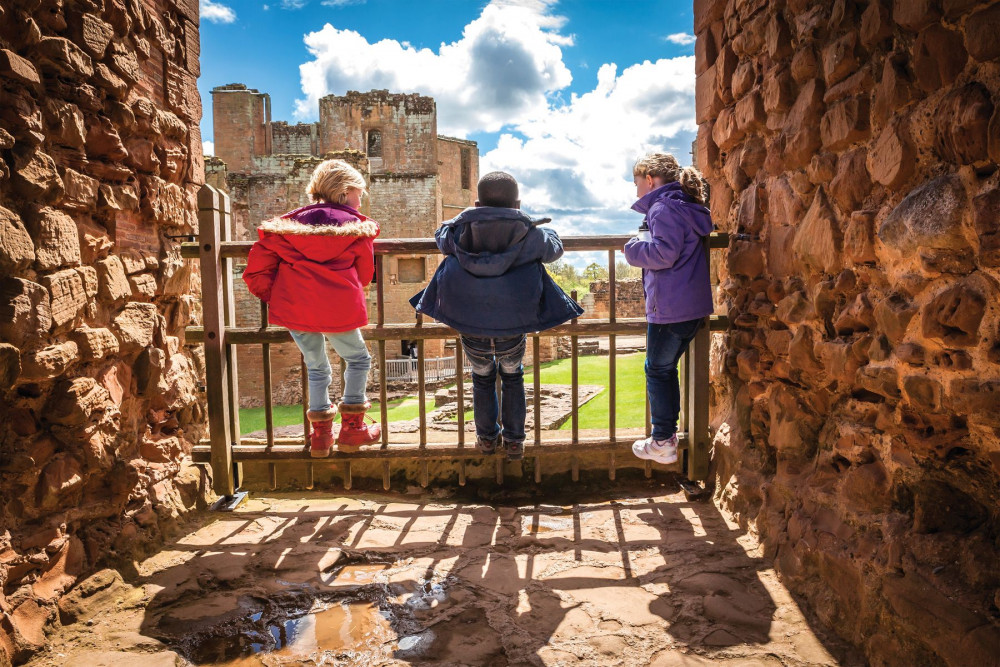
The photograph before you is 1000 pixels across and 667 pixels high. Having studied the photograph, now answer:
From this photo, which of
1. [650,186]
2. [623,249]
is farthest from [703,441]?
[650,186]

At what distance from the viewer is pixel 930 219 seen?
2021 mm

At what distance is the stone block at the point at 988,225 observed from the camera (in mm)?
1780

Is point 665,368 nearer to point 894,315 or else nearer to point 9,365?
point 894,315

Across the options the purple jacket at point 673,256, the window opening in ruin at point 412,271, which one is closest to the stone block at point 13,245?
the purple jacket at point 673,256

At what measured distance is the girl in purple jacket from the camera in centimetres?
338

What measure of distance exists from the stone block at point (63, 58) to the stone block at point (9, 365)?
1235 mm

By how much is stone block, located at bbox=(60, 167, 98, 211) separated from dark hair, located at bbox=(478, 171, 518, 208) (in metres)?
1.85

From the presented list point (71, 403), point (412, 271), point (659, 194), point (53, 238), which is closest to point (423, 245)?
point (659, 194)

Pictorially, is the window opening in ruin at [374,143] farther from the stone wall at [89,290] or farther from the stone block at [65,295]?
the stone block at [65,295]

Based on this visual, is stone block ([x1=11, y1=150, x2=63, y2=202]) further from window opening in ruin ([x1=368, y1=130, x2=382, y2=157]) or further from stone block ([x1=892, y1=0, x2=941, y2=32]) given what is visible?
window opening in ruin ([x1=368, y1=130, x2=382, y2=157])

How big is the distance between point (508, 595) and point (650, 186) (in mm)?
2260

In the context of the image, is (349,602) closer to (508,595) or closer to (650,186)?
(508,595)

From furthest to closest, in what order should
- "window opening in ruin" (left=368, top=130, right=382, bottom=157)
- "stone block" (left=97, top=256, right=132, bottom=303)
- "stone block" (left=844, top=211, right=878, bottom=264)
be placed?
"window opening in ruin" (left=368, top=130, right=382, bottom=157) → "stone block" (left=97, top=256, right=132, bottom=303) → "stone block" (left=844, top=211, right=878, bottom=264)

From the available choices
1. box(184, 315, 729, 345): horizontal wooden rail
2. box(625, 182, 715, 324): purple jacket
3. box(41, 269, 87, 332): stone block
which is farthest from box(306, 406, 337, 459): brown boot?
box(625, 182, 715, 324): purple jacket
